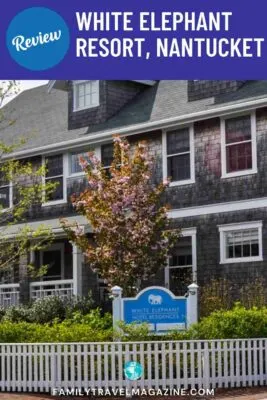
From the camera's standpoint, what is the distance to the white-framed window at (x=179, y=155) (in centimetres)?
2358

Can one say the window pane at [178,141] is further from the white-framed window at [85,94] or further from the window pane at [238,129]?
the white-framed window at [85,94]

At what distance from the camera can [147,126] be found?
80.5ft

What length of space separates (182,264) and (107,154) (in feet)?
15.4

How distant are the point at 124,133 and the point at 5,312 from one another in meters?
6.88

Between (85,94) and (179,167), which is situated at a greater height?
(85,94)

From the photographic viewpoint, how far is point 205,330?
607 inches

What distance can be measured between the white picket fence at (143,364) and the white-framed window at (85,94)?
14.0 metres

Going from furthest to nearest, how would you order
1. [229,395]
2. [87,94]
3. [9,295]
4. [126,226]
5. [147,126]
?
[9,295] → [87,94] → [147,126] → [126,226] → [229,395]

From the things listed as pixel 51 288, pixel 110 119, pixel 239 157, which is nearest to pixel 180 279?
pixel 239 157

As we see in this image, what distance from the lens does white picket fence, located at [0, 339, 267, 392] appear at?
1448cm

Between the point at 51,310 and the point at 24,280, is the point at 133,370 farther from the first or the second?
the point at 24,280

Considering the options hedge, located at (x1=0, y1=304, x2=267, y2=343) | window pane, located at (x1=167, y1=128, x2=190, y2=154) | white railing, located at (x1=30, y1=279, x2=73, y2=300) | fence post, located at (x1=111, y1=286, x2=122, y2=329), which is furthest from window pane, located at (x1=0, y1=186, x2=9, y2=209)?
fence post, located at (x1=111, y1=286, x2=122, y2=329)

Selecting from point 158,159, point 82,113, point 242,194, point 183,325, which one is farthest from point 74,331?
point 82,113

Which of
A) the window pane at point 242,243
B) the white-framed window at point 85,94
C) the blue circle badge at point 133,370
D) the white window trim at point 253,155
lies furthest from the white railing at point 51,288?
the blue circle badge at point 133,370
